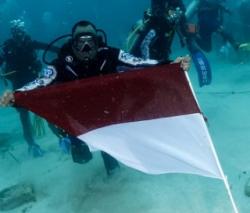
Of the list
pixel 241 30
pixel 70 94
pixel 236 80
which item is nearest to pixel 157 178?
pixel 70 94

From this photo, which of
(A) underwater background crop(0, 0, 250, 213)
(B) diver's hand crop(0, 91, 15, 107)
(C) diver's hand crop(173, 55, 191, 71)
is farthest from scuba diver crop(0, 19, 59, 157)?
(C) diver's hand crop(173, 55, 191, 71)

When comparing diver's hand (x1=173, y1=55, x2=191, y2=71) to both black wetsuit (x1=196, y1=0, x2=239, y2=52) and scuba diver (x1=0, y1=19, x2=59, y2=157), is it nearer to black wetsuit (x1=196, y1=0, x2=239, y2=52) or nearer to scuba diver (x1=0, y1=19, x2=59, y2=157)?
scuba diver (x1=0, y1=19, x2=59, y2=157)

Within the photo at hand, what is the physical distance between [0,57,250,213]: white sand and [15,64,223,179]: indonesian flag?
7.25 feet

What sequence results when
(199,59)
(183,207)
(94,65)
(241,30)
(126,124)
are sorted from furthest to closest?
(241,30) < (199,59) < (183,207) < (94,65) < (126,124)

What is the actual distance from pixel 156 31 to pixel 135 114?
3.27 meters

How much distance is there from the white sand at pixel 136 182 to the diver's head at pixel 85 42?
278cm

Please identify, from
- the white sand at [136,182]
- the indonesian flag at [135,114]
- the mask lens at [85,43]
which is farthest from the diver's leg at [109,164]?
the indonesian flag at [135,114]

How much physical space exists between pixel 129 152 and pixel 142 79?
0.90 m

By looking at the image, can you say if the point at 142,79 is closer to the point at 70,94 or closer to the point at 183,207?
the point at 70,94

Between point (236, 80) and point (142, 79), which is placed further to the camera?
point (236, 80)

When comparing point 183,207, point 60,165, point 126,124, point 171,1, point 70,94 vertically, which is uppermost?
point 171,1

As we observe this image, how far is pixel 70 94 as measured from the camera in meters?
4.36

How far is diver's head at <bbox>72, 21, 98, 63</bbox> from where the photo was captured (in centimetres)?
494

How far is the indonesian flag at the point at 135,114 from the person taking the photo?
4055mm
